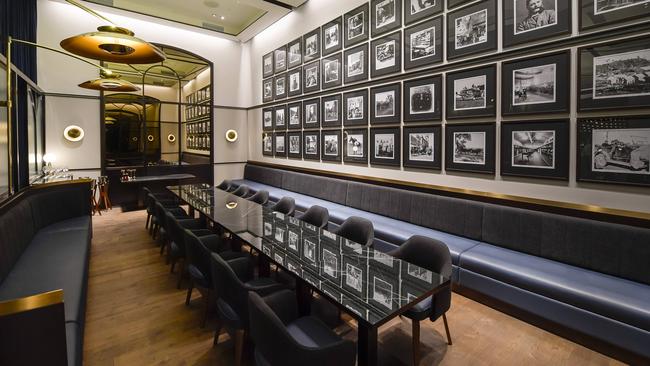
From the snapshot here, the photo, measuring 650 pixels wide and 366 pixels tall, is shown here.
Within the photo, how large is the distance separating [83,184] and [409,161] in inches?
196

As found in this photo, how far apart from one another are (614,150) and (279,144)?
6165 mm

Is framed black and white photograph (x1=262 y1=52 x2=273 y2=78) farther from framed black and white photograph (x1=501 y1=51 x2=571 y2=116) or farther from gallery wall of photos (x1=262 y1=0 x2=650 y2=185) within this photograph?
framed black and white photograph (x1=501 y1=51 x2=571 y2=116)

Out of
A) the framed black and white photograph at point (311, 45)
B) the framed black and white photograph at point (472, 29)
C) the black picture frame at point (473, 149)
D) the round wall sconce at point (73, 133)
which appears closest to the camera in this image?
the framed black and white photograph at point (472, 29)

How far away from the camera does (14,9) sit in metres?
5.70

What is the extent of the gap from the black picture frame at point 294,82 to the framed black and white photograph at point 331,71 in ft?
2.73

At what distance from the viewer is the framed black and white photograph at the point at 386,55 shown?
464 centimetres

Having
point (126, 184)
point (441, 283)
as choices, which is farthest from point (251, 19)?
point (441, 283)

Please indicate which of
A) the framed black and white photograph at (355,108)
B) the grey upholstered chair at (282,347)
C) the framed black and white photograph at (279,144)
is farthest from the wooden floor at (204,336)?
the framed black and white photograph at (279,144)

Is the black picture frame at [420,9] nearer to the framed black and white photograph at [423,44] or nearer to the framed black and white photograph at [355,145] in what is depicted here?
the framed black and white photograph at [423,44]

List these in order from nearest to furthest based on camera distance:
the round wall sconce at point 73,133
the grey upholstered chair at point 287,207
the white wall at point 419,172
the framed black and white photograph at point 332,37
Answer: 1. the white wall at point 419,172
2. the grey upholstered chair at point 287,207
3. the framed black and white photograph at point 332,37
4. the round wall sconce at point 73,133

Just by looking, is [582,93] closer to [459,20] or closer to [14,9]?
[459,20]

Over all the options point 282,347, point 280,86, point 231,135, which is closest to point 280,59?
point 280,86

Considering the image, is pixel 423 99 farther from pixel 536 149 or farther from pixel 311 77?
pixel 311 77

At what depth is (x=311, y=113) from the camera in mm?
6602
